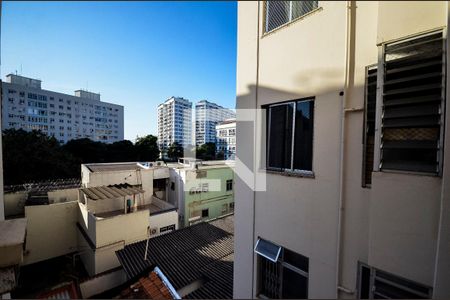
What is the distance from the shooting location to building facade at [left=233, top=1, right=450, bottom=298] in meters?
1.44

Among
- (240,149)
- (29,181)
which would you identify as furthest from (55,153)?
(240,149)

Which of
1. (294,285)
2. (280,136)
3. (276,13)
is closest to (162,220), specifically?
(294,285)

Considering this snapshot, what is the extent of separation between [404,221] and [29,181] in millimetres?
21182

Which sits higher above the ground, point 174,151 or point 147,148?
point 147,148

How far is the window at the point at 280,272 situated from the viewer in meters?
2.31

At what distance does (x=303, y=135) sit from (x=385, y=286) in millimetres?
1503

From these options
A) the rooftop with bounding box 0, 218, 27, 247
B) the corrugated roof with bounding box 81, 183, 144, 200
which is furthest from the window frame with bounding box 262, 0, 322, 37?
the corrugated roof with bounding box 81, 183, 144, 200

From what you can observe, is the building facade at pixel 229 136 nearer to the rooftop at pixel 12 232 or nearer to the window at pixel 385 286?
the window at pixel 385 286

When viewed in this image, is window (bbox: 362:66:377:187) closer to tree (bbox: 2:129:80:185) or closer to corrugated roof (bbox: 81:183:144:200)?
corrugated roof (bbox: 81:183:144:200)

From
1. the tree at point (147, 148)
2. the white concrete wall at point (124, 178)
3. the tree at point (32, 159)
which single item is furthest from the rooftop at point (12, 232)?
the tree at point (147, 148)

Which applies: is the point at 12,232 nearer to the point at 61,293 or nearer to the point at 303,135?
the point at 303,135

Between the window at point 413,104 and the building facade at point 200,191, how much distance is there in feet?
47.2

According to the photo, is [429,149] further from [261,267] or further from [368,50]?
[261,267]

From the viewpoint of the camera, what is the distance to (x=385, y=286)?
1.70 meters
